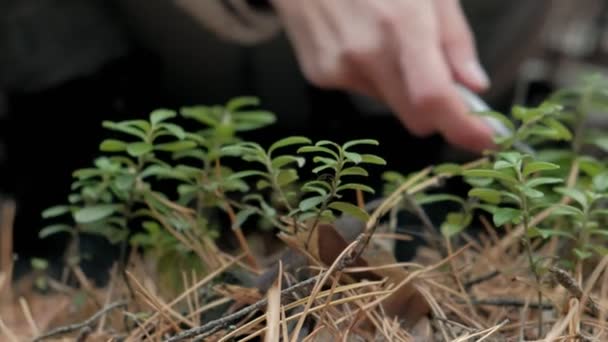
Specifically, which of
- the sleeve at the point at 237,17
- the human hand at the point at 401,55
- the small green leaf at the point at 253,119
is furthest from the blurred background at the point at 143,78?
the small green leaf at the point at 253,119

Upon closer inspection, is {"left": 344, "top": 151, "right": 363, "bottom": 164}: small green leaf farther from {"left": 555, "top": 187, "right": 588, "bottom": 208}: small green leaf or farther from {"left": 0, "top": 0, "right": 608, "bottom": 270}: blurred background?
{"left": 0, "top": 0, "right": 608, "bottom": 270}: blurred background

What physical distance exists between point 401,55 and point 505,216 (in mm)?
515

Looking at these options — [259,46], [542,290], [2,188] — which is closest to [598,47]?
[259,46]

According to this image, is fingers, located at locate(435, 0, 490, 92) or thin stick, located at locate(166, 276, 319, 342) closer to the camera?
thin stick, located at locate(166, 276, 319, 342)

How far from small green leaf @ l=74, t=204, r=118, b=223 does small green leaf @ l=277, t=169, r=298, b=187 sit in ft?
0.51

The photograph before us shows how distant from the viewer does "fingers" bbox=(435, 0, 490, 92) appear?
3.45 ft

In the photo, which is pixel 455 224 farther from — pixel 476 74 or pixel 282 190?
pixel 476 74

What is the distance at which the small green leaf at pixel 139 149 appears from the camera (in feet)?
1.92

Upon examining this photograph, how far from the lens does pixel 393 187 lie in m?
0.72

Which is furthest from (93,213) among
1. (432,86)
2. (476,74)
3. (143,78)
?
(143,78)

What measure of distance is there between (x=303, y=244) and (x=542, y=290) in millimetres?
171

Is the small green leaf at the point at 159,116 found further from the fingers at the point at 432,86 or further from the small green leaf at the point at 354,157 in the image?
the fingers at the point at 432,86

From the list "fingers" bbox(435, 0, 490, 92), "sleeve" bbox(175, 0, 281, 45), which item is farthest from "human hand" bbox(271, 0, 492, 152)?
"sleeve" bbox(175, 0, 281, 45)

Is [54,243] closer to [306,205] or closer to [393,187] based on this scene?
[393,187]
